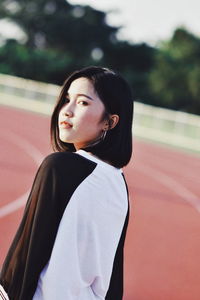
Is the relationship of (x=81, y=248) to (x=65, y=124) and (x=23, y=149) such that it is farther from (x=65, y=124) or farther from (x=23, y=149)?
(x=23, y=149)

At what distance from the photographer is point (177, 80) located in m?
49.7

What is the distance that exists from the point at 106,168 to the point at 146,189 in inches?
420

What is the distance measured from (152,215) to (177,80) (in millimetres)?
41184

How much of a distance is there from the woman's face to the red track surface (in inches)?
146

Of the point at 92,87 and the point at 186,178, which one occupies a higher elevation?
the point at 92,87

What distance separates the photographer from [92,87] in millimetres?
1845

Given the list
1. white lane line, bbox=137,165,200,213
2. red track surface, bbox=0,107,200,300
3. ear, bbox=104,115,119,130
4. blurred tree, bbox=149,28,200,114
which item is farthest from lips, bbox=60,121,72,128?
blurred tree, bbox=149,28,200,114

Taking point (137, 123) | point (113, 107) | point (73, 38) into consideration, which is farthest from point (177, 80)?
point (113, 107)

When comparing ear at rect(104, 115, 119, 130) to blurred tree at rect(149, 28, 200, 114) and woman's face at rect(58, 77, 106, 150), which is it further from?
blurred tree at rect(149, 28, 200, 114)

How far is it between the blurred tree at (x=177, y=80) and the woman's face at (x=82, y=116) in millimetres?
46682

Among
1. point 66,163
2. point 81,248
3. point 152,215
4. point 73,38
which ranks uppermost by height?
point 66,163

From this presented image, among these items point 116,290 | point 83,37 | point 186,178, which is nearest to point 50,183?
point 116,290

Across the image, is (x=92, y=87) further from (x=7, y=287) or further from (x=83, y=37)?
(x=83, y=37)

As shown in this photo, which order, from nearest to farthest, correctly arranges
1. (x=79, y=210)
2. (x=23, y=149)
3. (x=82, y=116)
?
(x=79, y=210)
(x=82, y=116)
(x=23, y=149)
